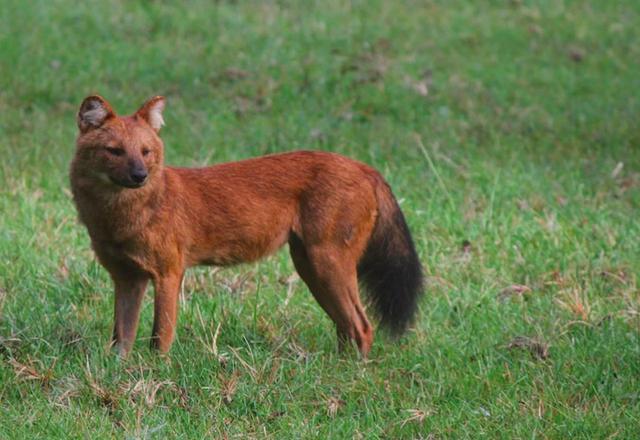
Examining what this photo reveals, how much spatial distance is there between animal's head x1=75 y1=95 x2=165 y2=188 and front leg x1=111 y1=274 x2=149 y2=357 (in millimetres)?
491

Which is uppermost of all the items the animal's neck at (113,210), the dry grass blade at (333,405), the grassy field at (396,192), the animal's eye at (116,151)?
the animal's eye at (116,151)

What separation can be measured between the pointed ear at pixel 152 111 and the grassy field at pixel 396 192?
95 cm

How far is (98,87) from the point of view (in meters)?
10.6

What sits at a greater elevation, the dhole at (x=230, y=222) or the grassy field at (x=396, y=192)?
the dhole at (x=230, y=222)

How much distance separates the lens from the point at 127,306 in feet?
20.6

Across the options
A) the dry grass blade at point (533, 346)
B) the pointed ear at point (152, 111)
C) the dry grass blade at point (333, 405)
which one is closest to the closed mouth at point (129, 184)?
the pointed ear at point (152, 111)

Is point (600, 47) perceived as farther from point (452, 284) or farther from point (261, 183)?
point (261, 183)

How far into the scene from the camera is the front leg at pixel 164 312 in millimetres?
6117

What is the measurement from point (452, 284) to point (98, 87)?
432cm

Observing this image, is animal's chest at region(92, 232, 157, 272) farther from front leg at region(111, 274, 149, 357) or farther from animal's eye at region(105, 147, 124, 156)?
animal's eye at region(105, 147, 124, 156)

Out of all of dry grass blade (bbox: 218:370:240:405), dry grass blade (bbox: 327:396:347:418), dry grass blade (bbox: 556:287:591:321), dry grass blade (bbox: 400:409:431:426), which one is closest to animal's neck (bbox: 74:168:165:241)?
dry grass blade (bbox: 218:370:240:405)

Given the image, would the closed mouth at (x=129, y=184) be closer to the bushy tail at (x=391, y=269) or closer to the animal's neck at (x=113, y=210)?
the animal's neck at (x=113, y=210)

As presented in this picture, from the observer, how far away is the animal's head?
597 cm

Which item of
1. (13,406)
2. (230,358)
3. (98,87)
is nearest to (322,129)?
(98,87)
